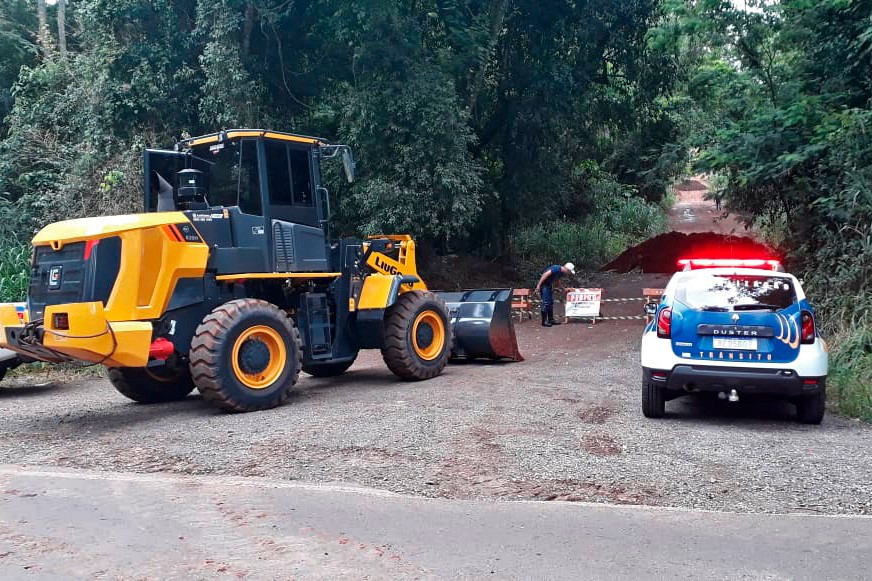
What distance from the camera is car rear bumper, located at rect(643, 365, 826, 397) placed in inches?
321

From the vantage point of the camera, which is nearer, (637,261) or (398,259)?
(398,259)

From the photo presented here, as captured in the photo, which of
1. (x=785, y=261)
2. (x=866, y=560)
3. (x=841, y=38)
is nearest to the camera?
(x=866, y=560)

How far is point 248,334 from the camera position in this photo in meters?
9.35

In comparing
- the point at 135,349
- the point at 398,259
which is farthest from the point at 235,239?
the point at 398,259

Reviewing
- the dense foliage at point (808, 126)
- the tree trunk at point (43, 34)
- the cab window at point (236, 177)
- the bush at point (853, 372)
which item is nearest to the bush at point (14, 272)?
the cab window at point (236, 177)

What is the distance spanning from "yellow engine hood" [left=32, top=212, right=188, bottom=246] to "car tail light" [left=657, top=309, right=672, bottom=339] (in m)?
5.32

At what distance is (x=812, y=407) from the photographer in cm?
847

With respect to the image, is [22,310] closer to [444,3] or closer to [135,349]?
[135,349]

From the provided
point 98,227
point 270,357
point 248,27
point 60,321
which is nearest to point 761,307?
point 270,357

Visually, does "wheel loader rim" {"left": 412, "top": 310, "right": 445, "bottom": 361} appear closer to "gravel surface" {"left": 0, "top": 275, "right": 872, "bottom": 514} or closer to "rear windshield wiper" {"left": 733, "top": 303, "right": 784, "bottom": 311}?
"gravel surface" {"left": 0, "top": 275, "right": 872, "bottom": 514}

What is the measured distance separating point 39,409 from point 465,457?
6.21 m

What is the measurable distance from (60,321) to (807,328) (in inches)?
296

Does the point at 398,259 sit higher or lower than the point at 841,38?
lower

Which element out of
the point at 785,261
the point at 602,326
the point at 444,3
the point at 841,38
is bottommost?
the point at 602,326
